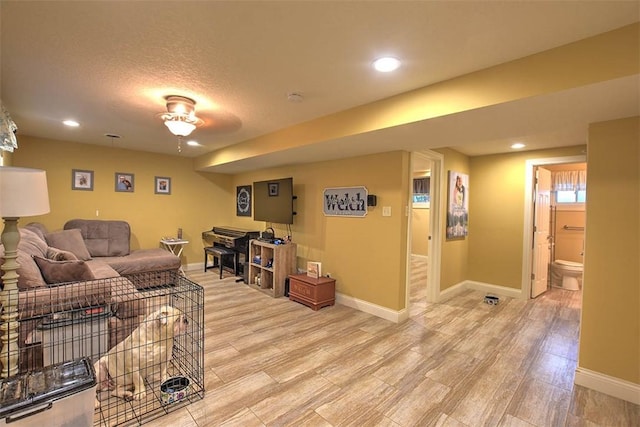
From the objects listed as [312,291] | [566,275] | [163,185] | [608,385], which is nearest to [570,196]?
[566,275]

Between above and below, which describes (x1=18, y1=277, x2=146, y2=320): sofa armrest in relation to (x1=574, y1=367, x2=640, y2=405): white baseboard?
above

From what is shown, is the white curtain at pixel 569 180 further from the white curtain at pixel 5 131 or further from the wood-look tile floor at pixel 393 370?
the white curtain at pixel 5 131

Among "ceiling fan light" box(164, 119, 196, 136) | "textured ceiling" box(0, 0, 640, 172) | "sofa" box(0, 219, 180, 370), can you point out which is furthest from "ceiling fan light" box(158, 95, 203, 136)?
"sofa" box(0, 219, 180, 370)

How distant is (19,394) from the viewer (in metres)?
1.26

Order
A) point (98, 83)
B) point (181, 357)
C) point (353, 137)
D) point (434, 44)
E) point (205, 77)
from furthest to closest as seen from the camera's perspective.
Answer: point (353, 137)
point (181, 357)
point (98, 83)
point (205, 77)
point (434, 44)

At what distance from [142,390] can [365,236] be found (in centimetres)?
274

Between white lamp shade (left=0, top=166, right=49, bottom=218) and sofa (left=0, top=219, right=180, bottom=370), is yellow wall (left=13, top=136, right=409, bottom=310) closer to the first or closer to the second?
sofa (left=0, top=219, right=180, bottom=370)

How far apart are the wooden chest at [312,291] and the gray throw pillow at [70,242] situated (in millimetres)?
3087

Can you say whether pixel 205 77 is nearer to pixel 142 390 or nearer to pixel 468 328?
pixel 142 390

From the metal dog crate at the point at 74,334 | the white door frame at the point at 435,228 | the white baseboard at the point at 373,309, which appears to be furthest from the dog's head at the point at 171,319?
the white door frame at the point at 435,228

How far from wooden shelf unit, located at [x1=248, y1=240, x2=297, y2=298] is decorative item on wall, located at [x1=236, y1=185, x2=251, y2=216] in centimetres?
145

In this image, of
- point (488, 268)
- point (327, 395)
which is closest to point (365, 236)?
point (327, 395)

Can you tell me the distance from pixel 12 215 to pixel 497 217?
5.40m

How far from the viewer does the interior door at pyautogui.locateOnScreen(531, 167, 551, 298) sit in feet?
14.2
